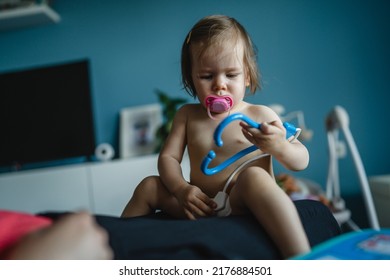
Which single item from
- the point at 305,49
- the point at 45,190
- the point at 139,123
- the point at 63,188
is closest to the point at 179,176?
the point at 305,49

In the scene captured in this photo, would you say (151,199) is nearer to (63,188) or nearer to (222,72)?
(222,72)

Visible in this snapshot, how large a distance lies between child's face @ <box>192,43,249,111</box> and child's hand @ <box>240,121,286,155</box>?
0.05 m

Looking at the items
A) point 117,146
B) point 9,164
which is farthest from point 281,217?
point 9,164

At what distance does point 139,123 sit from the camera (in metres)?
1.76

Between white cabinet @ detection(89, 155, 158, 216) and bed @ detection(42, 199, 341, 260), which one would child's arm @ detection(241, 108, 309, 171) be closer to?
bed @ detection(42, 199, 341, 260)

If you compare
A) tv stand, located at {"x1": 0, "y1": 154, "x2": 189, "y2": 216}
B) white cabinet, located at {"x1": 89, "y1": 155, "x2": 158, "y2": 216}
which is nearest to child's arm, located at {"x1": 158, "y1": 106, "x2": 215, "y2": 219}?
white cabinet, located at {"x1": 89, "y1": 155, "x2": 158, "y2": 216}

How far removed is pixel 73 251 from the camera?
279mm

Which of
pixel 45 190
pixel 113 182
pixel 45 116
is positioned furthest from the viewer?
pixel 45 116

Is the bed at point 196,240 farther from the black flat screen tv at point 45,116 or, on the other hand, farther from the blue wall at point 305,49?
the black flat screen tv at point 45,116

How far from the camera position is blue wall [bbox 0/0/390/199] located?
1.81 feet

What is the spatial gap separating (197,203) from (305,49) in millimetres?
454
